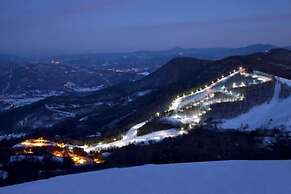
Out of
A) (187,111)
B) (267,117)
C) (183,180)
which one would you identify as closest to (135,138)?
(187,111)

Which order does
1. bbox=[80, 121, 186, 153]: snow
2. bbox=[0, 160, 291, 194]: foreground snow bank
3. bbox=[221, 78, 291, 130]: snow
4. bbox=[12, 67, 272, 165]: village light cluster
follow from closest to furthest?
bbox=[0, 160, 291, 194]: foreground snow bank, bbox=[80, 121, 186, 153]: snow, bbox=[221, 78, 291, 130]: snow, bbox=[12, 67, 272, 165]: village light cluster

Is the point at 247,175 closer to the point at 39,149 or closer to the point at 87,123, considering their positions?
the point at 39,149

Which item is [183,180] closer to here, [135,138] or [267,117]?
[267,117]

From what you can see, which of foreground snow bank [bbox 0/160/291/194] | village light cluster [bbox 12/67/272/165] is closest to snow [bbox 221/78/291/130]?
village light cluster [bbox 12/67/272/165]

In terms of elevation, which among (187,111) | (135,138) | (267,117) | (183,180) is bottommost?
(135,138)

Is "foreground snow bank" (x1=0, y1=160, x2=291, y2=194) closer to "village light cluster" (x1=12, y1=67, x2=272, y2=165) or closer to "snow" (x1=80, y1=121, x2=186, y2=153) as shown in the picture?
"village light cluster" (x1=12, y1=67, x2=272, y2=165)

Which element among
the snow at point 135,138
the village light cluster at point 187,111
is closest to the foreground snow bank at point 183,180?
the village light cluster at point 187,111
